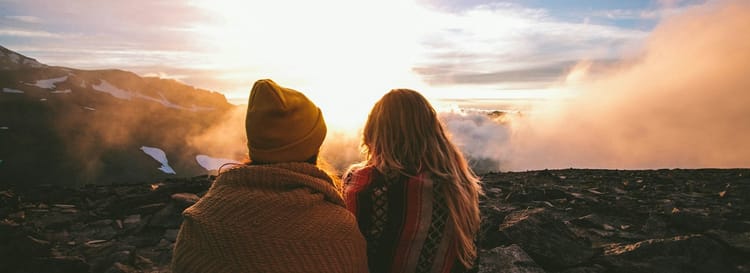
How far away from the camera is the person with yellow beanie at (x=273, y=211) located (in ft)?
11.7

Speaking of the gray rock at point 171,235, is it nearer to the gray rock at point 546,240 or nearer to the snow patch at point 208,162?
the gray rock at point 546,240

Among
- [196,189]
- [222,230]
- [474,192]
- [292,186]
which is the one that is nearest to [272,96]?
[292,186]

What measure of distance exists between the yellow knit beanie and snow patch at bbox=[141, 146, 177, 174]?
6398 inches

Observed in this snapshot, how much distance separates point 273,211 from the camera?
365 cm

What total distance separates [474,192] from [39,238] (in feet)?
32.9

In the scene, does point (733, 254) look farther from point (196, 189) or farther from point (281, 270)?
point (196, 189)

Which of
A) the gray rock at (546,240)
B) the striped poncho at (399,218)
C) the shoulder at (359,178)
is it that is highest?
the shoulder at (359,178)

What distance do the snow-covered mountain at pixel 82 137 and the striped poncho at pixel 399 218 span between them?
127m

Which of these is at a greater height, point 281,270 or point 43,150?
point 281,270

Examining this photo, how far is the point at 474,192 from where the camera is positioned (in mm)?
5195

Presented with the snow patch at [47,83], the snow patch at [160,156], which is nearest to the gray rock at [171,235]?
the snow patch at [160,156]

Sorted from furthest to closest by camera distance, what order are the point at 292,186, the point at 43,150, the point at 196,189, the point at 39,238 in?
the point at 43,150 < the point at 196,189 < the point at 39,238 < the point at 292,186

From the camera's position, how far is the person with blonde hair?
4.78 m

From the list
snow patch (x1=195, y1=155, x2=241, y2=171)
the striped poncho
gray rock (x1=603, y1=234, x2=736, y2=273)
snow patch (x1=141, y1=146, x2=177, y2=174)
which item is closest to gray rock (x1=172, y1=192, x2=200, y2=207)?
the striped poncho
